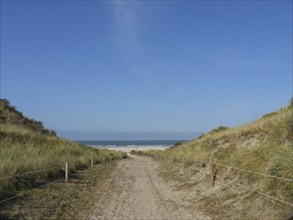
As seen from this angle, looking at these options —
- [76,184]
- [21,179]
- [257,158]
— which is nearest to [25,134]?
[76,184]

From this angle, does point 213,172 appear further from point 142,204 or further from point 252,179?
point 142,204

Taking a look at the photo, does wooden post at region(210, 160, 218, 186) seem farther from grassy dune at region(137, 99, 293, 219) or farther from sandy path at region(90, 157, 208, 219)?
sandy path at region(90, 157, 208, 219)

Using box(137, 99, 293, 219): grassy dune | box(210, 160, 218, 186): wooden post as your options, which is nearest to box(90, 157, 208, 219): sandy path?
box(137, 99, 293, 219): grassy dune

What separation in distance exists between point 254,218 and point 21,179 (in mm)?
8416

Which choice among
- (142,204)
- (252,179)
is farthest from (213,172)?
(142,204)

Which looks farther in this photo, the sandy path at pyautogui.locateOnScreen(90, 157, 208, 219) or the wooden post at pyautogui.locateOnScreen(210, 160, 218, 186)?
the wooden post at pyautogui.locateOnScreen(210, 160, 218, 186)

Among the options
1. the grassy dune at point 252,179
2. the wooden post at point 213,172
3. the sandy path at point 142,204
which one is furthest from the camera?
the wooden post at point 213,172

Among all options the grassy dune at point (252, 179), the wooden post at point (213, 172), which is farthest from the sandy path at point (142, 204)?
the wooden post at point (213, 172)

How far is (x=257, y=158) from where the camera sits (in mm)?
15461

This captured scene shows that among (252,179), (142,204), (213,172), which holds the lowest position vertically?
(142,204)

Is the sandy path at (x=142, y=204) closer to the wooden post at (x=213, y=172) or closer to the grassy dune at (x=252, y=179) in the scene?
the grassy dune at (x=252, y=179)

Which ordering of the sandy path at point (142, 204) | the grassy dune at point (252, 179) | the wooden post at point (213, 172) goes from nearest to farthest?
the grassy dune at point (252, 179), the sandy path at point (142, 204), the wooden post at point (213, 172)

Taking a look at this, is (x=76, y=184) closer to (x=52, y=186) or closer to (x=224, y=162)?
(x=52, y=186)

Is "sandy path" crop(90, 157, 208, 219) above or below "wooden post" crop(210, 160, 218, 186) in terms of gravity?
below
